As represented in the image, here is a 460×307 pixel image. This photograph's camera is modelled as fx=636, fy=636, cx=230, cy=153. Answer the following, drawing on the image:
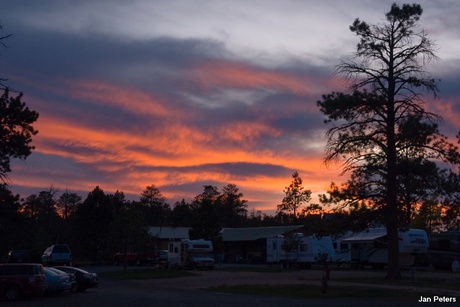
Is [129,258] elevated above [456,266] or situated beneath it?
elevated above

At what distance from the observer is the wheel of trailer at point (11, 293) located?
29844 millimetres

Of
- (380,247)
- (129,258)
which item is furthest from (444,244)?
(129,258)

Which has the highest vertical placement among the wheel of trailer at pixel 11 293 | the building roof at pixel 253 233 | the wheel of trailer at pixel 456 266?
the building roof at pixel 253 233

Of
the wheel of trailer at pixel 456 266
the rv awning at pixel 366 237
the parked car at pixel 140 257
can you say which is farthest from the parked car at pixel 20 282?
the parked car at pixel 140 257

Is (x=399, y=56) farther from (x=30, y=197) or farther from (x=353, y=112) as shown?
(x=30, y=197)

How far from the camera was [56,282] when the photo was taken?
32.4m

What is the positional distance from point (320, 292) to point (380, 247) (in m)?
31.3

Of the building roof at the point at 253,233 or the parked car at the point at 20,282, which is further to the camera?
the building roof at the point at 253,233

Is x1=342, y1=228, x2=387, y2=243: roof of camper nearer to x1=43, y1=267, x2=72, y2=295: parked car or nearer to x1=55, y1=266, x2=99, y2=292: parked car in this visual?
x1=55, y1=266, x2=99, y2=292: parked car

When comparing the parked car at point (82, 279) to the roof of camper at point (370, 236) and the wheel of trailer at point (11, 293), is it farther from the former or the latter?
the roof of camper at point (370, 236)

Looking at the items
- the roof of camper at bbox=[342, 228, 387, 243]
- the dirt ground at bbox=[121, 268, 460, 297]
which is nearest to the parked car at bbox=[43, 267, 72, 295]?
the dirt ground at bbox=[121, 268, 460, 297]

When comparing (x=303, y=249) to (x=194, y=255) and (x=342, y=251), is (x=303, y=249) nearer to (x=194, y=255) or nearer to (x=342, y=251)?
(x=342, y=251)

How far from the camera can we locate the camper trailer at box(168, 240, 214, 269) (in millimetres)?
62250

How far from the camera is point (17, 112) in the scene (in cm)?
3097
